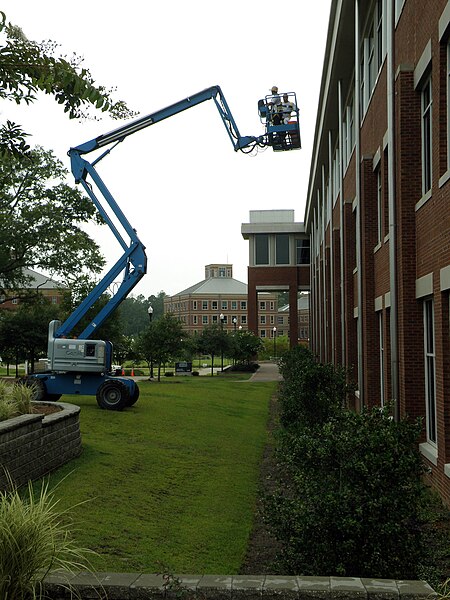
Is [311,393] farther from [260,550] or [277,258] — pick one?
[277,258]

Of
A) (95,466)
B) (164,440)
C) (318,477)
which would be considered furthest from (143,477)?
(318,477)

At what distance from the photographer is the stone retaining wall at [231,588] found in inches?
202

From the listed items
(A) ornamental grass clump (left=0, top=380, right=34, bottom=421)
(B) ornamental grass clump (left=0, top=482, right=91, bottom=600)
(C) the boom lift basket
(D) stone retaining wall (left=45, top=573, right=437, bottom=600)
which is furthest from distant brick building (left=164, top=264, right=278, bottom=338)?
(D) stone retaining wall (left=45, top=573, right=437, bottom=600)

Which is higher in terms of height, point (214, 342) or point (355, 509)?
point (214, 342)

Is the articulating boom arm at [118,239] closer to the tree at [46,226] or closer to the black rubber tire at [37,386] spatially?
the black rubber tire at [37,386]

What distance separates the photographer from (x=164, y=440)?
17.6 m

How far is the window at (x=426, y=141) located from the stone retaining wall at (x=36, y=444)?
23.9 ft

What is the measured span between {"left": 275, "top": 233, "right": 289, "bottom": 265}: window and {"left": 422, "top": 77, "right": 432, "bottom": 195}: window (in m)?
52.6

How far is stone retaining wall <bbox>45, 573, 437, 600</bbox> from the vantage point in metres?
5.14

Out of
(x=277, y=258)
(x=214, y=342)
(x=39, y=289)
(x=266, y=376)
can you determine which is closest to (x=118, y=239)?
(x=266, y=376)

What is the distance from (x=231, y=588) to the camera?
17.3ft

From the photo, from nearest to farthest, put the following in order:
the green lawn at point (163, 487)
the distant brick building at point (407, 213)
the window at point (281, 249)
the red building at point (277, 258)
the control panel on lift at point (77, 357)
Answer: the green lawn at point (163, 487) < the distant brick building at point (407, 213) < the control panel on lift at point (77, 357) < the red building at point (277, 258) < the window at point (281, 249)

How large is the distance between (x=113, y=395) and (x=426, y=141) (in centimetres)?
1240

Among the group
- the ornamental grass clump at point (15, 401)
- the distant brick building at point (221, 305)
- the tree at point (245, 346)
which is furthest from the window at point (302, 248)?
the distant brick building at point (221, 305)
